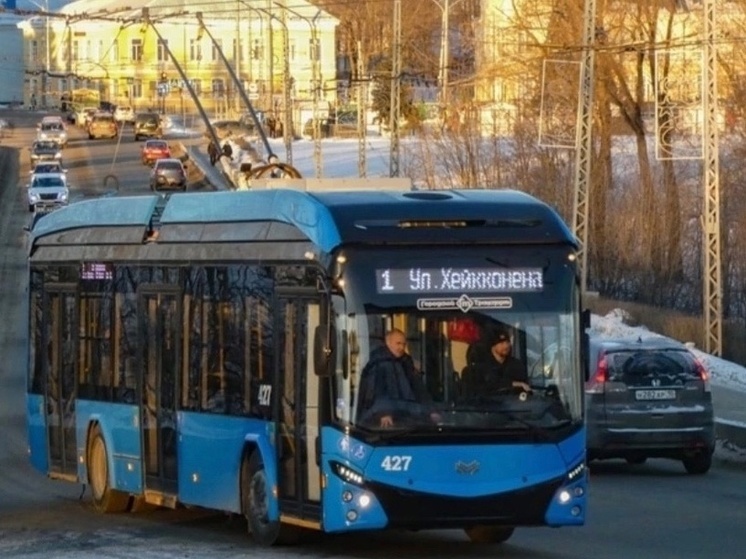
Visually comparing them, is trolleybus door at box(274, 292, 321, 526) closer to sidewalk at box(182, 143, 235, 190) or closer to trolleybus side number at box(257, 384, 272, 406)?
trolleybus side number at box(257, 384, 272, 406)

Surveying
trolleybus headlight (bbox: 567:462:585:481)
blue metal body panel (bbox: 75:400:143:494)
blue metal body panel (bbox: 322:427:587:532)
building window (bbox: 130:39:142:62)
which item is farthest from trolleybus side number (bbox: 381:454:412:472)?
building window (bbox: 130:39:142:62)

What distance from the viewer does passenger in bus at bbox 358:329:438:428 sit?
1175 cm

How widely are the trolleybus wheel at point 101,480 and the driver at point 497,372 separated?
5325 millimetres

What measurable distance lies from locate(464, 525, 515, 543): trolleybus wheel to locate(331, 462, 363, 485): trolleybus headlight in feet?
5.75

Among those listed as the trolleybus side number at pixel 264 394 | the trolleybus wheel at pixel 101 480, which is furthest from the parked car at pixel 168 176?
the trolleybus side number at pixel 264 394

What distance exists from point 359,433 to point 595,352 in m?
9.09

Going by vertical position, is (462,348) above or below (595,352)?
above

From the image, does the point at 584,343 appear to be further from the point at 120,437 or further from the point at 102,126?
the point at 102,126

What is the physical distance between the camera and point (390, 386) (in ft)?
38.6

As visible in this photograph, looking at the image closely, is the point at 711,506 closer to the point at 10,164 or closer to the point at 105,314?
the point at 105,314

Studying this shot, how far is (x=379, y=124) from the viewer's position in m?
98.6

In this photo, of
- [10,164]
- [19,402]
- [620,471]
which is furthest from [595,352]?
[10,164]

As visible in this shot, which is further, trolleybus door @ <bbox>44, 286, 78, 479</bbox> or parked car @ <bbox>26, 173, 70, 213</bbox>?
parked car @ <bbox>26, 173, 70, 213</bbox>

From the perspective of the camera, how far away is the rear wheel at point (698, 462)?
2009 cm
